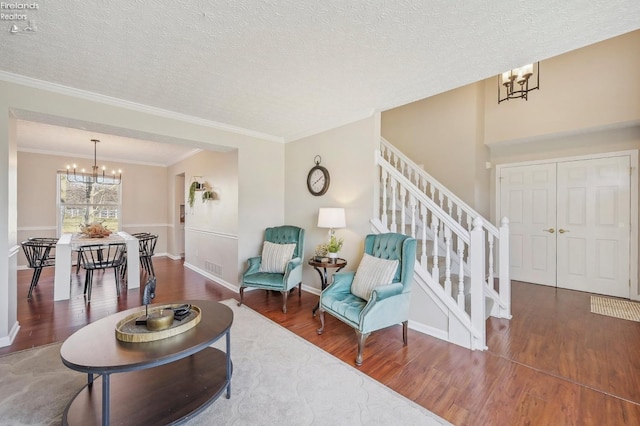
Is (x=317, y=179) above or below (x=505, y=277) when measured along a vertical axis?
above

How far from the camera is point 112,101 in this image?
124 inches

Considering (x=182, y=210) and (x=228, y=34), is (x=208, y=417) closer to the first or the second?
(x=228, y=34)

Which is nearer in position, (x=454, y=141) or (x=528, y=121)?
(x=528, y=121)

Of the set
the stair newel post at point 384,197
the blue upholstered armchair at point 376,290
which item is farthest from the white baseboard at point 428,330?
the stair newel post at point 384,197

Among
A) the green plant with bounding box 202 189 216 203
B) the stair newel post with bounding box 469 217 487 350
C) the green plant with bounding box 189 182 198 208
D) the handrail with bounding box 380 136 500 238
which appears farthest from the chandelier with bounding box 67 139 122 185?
the stair newel post with bounding box 469 217 487 350

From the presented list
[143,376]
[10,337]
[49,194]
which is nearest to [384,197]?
[143,376]

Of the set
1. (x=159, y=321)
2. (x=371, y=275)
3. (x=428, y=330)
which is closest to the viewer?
Answer: (x=159, y=321)

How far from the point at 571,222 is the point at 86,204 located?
33.3ft

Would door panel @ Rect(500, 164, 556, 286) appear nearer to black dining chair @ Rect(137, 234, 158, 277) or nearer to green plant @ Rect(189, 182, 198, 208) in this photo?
green plant @ Rect(189, 182, 198, 208)

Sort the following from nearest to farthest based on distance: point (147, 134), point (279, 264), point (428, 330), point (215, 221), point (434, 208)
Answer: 1. point (428, 330)
2. point (434, 208)
3. point (147, 134)
4. point (279, 264)
5. point (215, 221)

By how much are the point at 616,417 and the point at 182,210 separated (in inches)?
321

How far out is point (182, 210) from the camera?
7453mm

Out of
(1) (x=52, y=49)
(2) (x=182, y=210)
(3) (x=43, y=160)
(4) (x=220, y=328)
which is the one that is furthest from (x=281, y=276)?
(3) (x=43, y=160)

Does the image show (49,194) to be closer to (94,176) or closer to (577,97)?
Result: (94,176)
